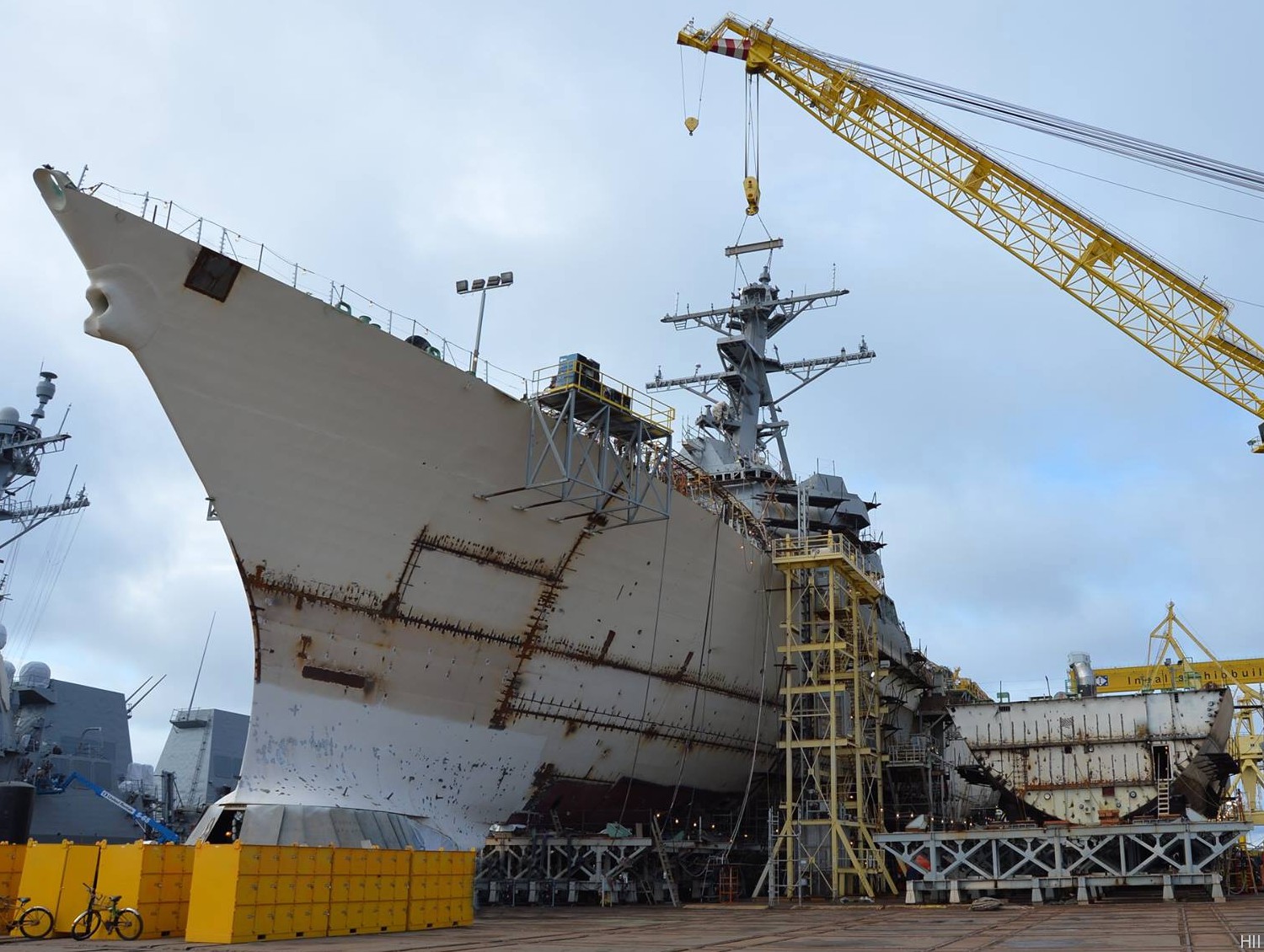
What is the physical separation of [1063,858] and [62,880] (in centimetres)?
1727

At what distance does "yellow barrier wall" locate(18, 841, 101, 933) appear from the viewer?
40.5ft

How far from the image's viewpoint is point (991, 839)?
65.3 ft

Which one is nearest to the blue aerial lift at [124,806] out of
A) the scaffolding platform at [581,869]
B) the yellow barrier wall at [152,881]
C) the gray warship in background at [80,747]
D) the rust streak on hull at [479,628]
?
the gray warship in background at [80,747]

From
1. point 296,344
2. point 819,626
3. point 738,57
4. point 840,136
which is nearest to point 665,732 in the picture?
point 819,626

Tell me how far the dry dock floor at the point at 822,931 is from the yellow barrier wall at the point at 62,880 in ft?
2.07

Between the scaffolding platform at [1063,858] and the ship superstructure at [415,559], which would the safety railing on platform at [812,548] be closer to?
the ship superstructure at [415,559]

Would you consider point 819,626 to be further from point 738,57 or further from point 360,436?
point 738,57

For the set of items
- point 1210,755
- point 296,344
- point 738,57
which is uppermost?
point 738,57

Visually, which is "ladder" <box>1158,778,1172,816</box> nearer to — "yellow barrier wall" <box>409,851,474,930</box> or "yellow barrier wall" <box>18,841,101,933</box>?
"yellow barrier wall" <box>409,851,474,930</box>

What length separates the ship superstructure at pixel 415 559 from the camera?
547 inches

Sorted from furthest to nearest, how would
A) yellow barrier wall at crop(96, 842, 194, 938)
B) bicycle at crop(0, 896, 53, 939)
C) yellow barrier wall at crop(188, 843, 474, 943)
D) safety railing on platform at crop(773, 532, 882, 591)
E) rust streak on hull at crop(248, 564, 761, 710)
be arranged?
safety railing on platform at crop(773, 532, 882, 591)
rust streak on hull at crop(248, 564, 761, 710)
bicycle at crop(0, 896, 53, 939)
yellow barrier wall at crop(96, 842, 194, 938)
yellow barrier wall at crop(188, 843, 474, 943)

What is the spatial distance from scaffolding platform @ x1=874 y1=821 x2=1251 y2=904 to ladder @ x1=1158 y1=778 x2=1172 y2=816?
51.7 inches

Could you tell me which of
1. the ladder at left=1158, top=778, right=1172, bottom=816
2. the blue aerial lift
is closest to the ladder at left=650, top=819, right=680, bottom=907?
the ladder at left=1158, top=778, right=1172, bottom=816

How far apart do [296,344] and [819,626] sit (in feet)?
50.6
